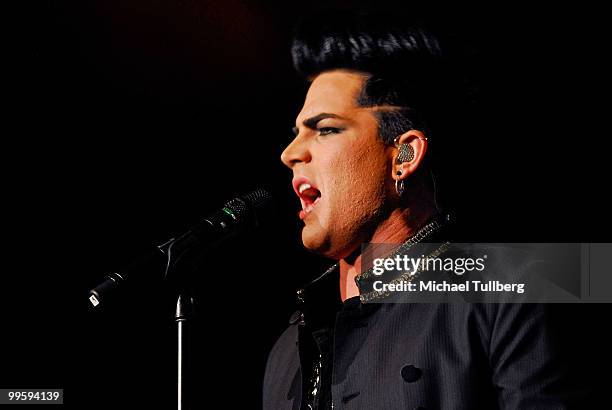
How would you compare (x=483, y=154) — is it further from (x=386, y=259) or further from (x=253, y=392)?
(x=253, y=392)

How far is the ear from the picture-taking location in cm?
→ 247

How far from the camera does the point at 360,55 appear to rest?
2.61 metres

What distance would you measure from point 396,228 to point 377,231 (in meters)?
0.07

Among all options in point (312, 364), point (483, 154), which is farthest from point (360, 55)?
point (312, 364)

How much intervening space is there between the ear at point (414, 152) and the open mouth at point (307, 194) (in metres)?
0.28

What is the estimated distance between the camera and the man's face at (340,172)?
2436mm

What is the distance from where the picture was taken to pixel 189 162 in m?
3.54

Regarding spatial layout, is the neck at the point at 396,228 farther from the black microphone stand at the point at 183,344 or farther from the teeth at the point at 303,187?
the black microphone stand at the point at 183,344

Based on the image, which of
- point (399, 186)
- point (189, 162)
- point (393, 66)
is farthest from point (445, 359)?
point (189, 162)

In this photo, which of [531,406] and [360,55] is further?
[360,55]

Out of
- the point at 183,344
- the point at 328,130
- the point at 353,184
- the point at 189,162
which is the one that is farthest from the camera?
the point at 189,162

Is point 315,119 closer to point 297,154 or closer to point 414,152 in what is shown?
point 297,154

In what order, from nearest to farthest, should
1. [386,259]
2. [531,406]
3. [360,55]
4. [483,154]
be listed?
[531,406]
[386,259]
[360,55]
[483,154]

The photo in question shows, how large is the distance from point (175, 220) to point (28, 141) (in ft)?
2.53
